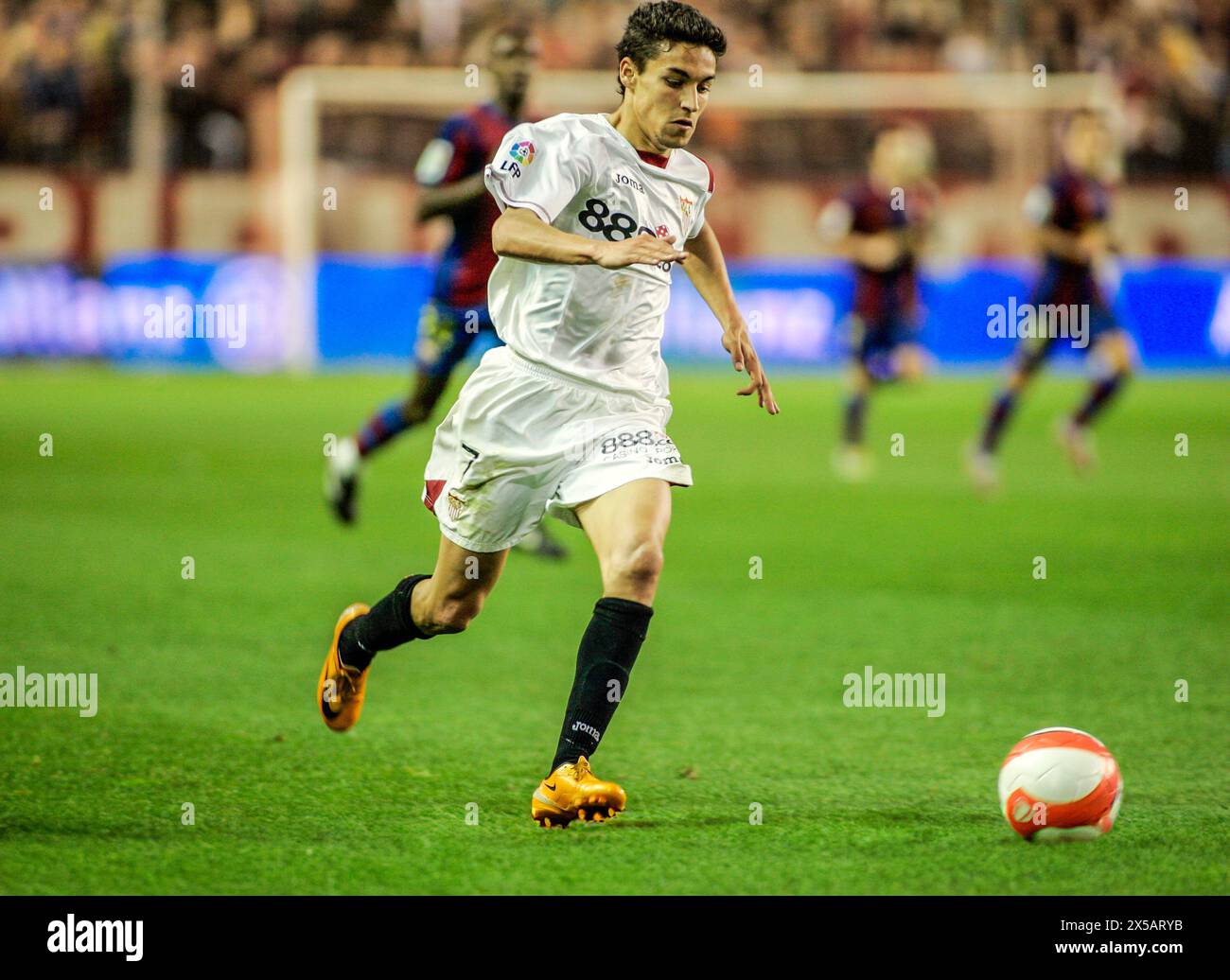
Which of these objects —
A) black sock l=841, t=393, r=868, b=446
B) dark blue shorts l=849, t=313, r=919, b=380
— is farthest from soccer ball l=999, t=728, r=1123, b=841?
dark blue shorts l=849, t=313, r=919, b=380

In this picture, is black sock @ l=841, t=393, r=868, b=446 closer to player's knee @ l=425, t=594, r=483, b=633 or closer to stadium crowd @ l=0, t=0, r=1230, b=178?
player's knee @ l=425, t=594, r=483, b=633

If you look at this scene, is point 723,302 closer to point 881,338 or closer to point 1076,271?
point 1076,271

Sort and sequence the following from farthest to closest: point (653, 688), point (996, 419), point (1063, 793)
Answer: point (996, 419)
point (653, 688)
point (1063, 793)

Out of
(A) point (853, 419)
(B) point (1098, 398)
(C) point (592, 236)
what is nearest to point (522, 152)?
(C) point (592, 236)

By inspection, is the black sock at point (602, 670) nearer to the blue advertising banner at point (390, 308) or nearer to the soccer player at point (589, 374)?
the soccer player at point (589, 374)

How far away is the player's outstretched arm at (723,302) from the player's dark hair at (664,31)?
54 centimetres

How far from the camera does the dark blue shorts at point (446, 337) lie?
29.3 ft

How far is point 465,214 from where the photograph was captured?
8.91m

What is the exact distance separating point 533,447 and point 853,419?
8.80m

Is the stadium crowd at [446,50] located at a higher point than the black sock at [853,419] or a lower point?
higher

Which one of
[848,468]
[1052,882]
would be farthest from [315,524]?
[1052,882]

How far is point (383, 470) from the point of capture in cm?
1339

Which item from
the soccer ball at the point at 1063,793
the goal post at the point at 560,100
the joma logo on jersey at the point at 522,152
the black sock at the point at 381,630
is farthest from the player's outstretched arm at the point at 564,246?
the goal post at the point at 560,100
